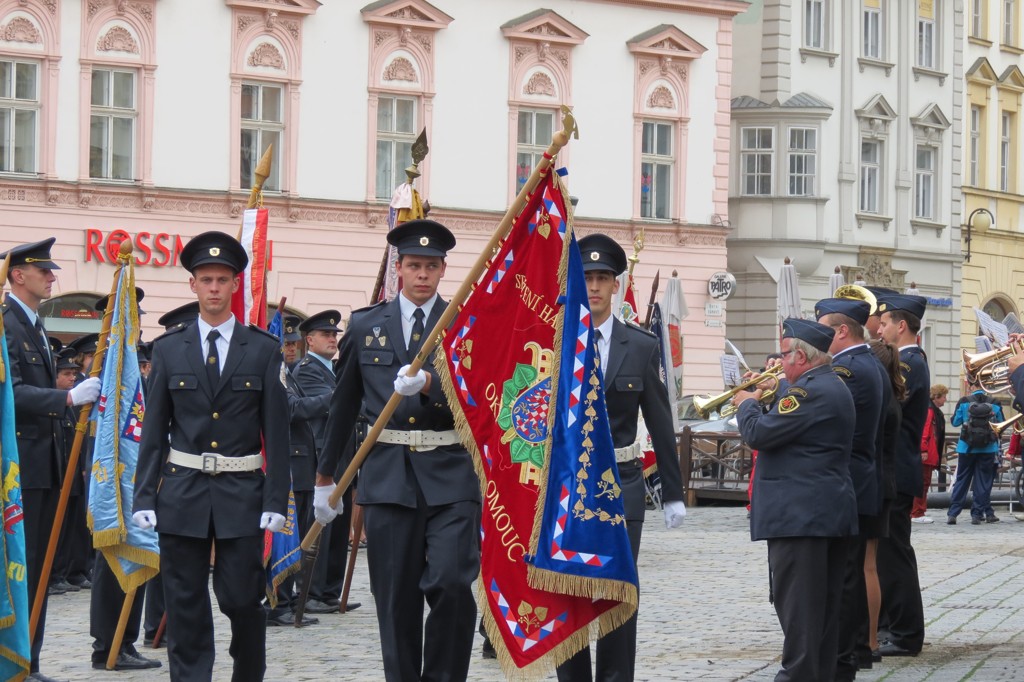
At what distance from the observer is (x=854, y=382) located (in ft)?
32.4

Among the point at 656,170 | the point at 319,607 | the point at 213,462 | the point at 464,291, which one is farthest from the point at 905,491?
the point at 656,170

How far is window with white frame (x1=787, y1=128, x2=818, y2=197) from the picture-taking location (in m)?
41.7

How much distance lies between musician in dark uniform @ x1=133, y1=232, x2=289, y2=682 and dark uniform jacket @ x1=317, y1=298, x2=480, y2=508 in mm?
310

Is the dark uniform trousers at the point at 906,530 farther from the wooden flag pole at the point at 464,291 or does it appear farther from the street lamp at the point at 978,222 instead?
the street lamp at the point at 978,222

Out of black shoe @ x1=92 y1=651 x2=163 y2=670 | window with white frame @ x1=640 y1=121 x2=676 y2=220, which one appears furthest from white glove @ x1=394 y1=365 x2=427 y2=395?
window with white frame @ x1=640 y1=121 x2=676 y2=220

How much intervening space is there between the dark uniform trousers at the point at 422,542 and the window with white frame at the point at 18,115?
23989 millimetres

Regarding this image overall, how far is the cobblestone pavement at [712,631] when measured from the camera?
1023 cm

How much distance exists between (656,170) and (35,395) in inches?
1128

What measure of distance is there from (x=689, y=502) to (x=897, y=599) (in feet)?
50.1

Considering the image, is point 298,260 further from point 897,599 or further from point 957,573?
point 897,599

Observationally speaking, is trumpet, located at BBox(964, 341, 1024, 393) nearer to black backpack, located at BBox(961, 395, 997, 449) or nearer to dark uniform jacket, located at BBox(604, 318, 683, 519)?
dark uniform jacket, located at BBox(604, 318, 683, 519)

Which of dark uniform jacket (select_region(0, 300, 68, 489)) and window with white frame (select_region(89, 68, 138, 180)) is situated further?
window with white frame (select_region(89, 68, 138, 180))

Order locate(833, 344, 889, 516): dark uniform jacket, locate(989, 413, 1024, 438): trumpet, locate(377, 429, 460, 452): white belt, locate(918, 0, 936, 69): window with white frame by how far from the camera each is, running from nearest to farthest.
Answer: locate(377, 429, 460, 452): white belt < locate(833, 344, 889, 516): dark uniform jacket < locate(989, 413, 1024, 438): trumpet < locate(918, 0, 936, 69): window with white frame

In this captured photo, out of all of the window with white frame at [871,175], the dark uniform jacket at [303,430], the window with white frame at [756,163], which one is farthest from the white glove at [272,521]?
the window with white frame at [871,175]
